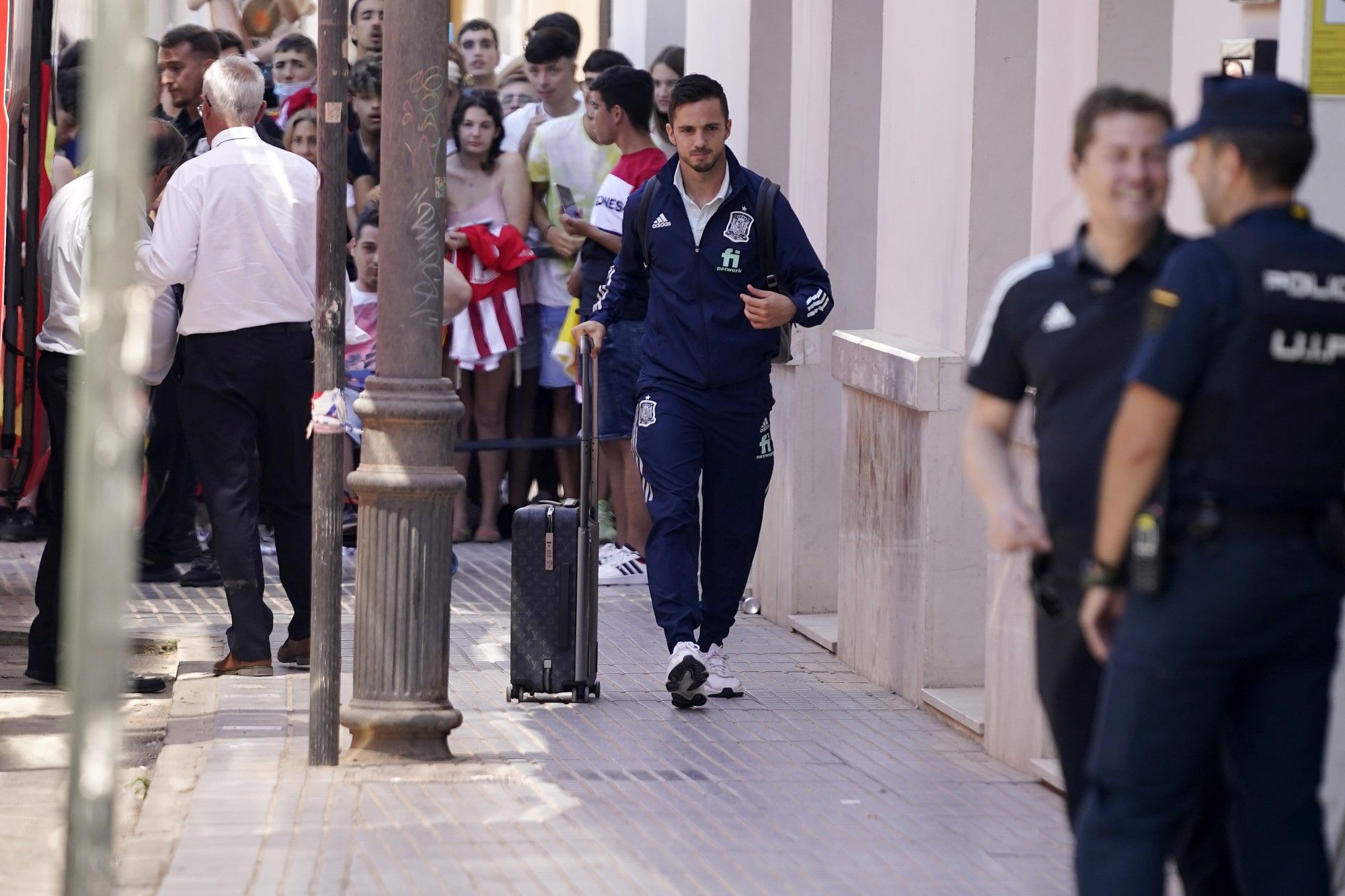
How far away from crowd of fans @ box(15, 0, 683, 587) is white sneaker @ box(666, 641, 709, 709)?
278 centimetres

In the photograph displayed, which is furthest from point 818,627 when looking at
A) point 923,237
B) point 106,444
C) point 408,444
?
point 106,444

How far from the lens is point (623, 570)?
10.2 metres

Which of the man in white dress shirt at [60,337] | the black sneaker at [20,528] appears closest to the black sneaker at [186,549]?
the black sneaker at [20,528]

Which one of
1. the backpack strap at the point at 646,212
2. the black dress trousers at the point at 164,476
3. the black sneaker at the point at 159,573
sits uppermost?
the backpack strap at the point at 646,212

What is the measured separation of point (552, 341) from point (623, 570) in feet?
5.51

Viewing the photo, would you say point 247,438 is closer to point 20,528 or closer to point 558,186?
point 558,186

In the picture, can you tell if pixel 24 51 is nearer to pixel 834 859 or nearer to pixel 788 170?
pixel 788 170

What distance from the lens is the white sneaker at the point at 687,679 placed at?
725 centimetres

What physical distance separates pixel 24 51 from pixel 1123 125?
5.25 meters

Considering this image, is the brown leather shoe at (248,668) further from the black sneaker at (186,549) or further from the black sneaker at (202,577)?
the black sneaker at (186,549)

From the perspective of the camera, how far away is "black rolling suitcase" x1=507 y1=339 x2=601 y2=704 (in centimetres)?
731

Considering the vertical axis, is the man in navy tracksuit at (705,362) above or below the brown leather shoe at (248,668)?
above

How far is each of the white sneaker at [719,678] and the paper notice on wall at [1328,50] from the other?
10.9 ft

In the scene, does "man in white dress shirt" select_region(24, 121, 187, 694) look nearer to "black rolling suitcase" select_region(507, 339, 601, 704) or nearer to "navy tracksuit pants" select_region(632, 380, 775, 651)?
Result: "black rolling suitcase" select_region(507, 339, 601, 704)
